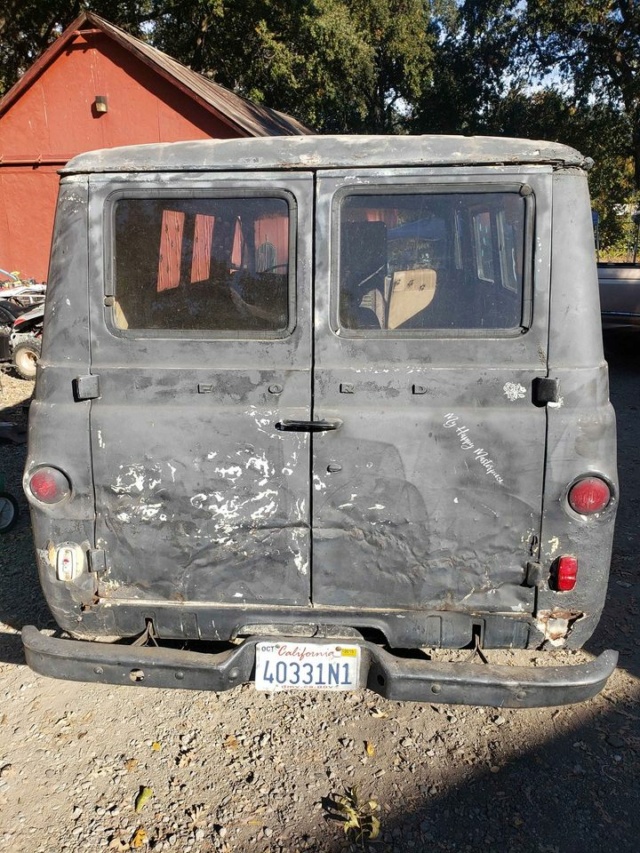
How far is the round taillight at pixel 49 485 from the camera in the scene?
8.95 ft

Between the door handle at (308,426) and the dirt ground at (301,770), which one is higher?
the door handle at (308,426)

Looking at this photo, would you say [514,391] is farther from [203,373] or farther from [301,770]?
[301,770]

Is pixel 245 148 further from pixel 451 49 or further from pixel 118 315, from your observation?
pixel 451 49

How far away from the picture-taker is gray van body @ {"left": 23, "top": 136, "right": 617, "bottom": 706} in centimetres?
258

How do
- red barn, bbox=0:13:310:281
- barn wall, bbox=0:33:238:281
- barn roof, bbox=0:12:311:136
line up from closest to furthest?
barn roof, bbox=0:12:311:136, red barn, bbox=0:13:310:281, barn wall, bbox=0:33:238:281

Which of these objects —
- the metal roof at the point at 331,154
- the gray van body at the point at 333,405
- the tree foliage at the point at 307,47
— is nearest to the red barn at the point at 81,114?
the tree foliage at the point at 307,47

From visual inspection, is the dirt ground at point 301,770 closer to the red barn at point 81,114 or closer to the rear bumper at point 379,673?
the rear bumper at point 379,673

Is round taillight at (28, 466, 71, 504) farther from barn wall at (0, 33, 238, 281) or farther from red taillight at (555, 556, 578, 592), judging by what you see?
barn wall at (0, 33, 238, 281)

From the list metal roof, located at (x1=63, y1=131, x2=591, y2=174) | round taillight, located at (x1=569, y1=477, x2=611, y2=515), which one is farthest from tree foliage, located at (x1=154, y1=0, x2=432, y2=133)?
round taillight, located at (x1=569, y1=477, x2=611, y2=515)

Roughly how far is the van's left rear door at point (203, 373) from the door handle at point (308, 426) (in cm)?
3

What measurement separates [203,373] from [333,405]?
1.74ft

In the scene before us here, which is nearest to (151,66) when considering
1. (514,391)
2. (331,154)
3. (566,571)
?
(331,154)

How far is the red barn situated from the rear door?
1408cm

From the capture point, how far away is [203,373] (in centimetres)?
269
